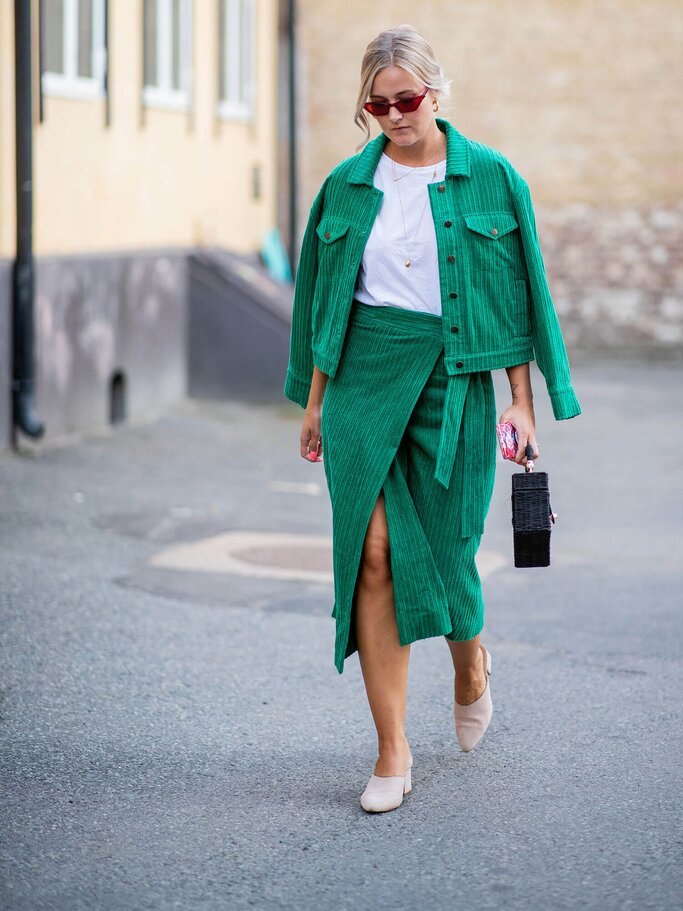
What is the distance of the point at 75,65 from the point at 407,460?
26.5 feet

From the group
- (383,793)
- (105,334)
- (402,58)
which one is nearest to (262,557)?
(383,793)

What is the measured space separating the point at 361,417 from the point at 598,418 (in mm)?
9252

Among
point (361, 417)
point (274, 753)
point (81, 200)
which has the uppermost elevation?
point (81, 200)

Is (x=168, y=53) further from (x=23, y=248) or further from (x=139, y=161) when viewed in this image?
(x=23, y=248)

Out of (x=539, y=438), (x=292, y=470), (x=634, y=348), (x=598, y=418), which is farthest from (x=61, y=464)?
(x=634, y=348)

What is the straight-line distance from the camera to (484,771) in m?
4.45

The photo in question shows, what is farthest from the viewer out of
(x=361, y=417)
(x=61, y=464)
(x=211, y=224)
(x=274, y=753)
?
(x=211, y=224)

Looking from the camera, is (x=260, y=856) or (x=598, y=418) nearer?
(x=260, y=856)

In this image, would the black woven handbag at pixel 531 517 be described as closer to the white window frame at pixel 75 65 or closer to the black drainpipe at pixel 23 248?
the black drainpipe at pixel 23 248

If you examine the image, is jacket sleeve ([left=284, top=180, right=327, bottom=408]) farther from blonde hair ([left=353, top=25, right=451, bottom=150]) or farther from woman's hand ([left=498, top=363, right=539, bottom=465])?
woman's hand ([left=498, top=363, right=539, bottom=465])

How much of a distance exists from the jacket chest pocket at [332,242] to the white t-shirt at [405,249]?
7 cm

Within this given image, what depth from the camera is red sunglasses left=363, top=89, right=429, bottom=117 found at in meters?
4.02

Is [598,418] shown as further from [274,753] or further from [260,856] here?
[260,856]

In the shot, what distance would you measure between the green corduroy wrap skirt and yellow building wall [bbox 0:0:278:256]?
6.41 meters
